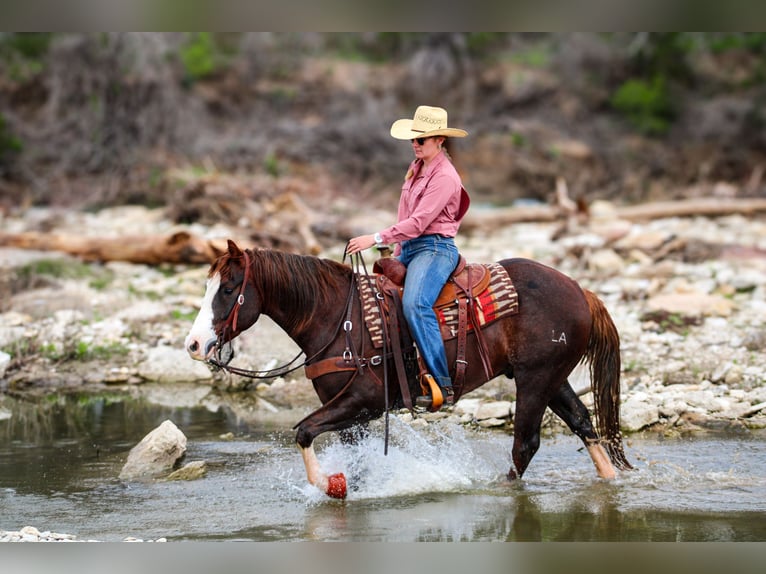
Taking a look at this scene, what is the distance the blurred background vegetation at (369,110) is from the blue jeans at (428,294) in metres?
12.2

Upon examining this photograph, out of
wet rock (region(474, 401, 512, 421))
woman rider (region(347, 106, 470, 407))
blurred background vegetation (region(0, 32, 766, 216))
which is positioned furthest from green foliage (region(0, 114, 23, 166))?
woman rider (region(347, 106, 470, 407))

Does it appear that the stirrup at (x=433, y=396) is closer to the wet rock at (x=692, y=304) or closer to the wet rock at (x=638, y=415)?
the wet rock at (x=638, y=415)

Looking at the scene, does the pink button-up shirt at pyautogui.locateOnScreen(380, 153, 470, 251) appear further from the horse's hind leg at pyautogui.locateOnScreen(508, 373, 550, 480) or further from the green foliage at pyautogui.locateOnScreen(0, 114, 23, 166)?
the green foliage at pyautogui.locateOnScreen(0, 114, 23, 166)

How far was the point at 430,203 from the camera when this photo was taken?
20.7ft

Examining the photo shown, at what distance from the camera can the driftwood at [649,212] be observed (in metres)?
16.8

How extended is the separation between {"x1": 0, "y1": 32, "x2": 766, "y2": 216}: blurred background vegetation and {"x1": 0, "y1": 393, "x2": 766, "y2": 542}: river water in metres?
11.0

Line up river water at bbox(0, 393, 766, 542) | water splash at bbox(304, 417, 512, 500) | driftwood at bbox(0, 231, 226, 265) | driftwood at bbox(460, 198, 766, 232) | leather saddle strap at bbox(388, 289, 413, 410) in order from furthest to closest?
driftwood at bbox(460, 198, 766, 232) < driftwood at bbox(0, 231, 226, 265) < water splash at bbox(304, 417, 512, 500) < leather saddle strap at bbox(388, 289, 413, 410) < river water at bbox(0, 393, 766, 542)

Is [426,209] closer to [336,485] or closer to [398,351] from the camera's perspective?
[398,351]

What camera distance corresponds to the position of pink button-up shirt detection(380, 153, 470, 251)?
6.26 meters

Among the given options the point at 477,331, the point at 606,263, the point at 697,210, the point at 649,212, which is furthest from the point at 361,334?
the point at 697,210

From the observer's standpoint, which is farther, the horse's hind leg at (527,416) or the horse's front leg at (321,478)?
the horse's hind leg at (527,416)

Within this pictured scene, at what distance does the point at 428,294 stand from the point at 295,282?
2.93ft

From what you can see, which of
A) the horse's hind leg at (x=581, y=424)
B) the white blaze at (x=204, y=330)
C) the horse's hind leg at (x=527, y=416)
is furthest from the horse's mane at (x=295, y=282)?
the horse's hind leg at (x=581, y=424)

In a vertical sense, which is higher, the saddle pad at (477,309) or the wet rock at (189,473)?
the saddle pad at (477,309)
